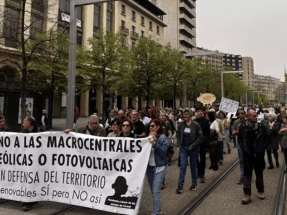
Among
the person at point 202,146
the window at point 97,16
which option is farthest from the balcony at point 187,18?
the person at point 202,146

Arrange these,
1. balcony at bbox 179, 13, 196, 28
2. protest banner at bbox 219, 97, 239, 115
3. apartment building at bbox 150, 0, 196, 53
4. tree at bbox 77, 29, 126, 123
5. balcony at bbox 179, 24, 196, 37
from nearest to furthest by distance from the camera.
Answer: protest banner at bbox 219, 97, 239, 115, tree at bbox 77, 29, 126, 123, apartment building at bbox 150, 0, 196, 53, balcony at bbox 179, 24, 196, 37, balcony at bbox 179, 13, 196, 28

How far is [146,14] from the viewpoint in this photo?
46156 mm

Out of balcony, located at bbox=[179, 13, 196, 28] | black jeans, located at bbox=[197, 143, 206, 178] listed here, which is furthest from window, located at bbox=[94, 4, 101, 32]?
balcony, located at bbox=[179, 13, 196, 28]

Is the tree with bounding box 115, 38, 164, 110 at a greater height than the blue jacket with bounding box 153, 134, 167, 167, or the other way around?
the tree with bounding box 115, 38, 164, 110

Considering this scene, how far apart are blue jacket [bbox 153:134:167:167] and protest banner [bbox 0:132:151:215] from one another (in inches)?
5.7

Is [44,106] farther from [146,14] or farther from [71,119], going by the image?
[146,14]

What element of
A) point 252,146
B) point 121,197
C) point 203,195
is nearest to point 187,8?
point 252,146

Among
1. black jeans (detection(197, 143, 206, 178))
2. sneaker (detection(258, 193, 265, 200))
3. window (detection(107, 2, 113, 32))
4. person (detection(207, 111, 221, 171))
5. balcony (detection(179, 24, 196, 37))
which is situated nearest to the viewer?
sneaker (detection(258, 193, 265, 200))

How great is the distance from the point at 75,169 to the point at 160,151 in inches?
60.6

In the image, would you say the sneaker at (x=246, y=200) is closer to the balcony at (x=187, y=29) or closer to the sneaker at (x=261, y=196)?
the sneaker at (x=261, y=196)

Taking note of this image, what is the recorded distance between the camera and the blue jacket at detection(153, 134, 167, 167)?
4.11 m

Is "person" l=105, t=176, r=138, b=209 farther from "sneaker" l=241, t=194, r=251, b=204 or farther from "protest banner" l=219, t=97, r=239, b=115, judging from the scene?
"protest banner" l=219, t=97, r=239, b=115

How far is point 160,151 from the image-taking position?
4105 mm

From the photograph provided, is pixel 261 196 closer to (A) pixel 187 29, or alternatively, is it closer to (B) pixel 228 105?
(B) pixel 228 105
